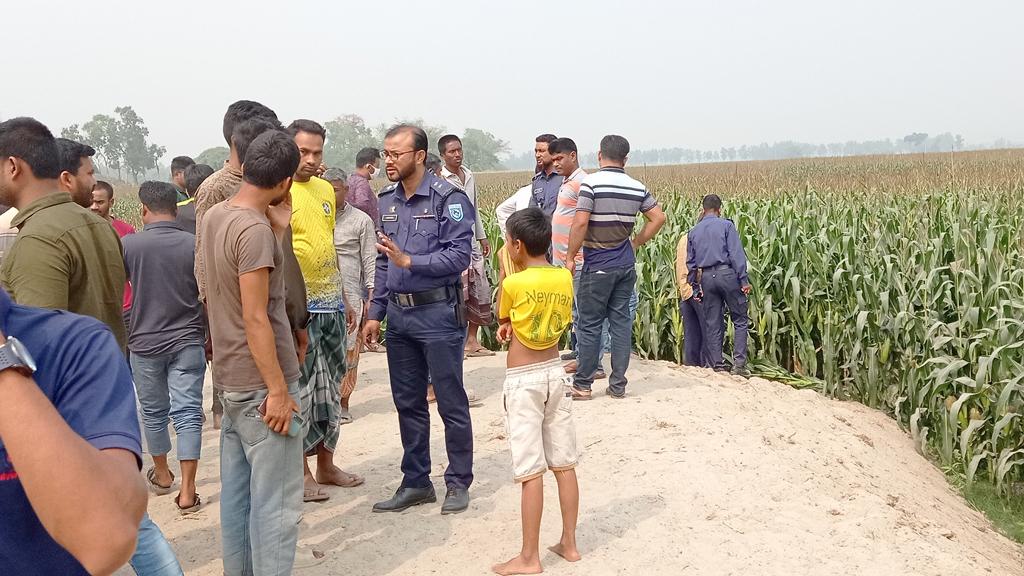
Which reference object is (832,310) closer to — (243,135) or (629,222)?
(629,222)

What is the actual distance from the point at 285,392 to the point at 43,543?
231 centimetres

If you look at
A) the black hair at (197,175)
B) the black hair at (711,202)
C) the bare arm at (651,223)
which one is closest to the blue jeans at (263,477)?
the black hair at (197,175)

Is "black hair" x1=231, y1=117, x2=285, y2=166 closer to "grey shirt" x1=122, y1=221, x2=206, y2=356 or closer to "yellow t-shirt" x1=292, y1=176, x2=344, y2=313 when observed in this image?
"yellow t-shirt" x1=292, y1=176, x2=344, y2=313

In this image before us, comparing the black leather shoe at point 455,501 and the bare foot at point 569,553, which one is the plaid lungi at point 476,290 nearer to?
the black leather shoe at point 455,501

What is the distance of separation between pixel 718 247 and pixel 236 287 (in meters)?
6.02

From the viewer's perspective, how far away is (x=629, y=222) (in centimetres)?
706

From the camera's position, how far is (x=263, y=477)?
12.3 ft

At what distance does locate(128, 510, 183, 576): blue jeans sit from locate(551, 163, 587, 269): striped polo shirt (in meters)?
4.50

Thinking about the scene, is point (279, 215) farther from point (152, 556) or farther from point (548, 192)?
point (548, 192)

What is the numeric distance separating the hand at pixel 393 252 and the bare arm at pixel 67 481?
132 inches

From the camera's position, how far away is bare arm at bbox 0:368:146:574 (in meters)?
1.25

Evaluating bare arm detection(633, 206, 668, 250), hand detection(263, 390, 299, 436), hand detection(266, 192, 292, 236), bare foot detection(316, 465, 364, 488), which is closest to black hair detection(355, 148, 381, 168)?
bare arm detection(633, 206, 668, 250)

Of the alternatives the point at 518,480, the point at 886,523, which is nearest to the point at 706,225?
the point at 886,523

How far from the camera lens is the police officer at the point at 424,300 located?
5.02 meters
